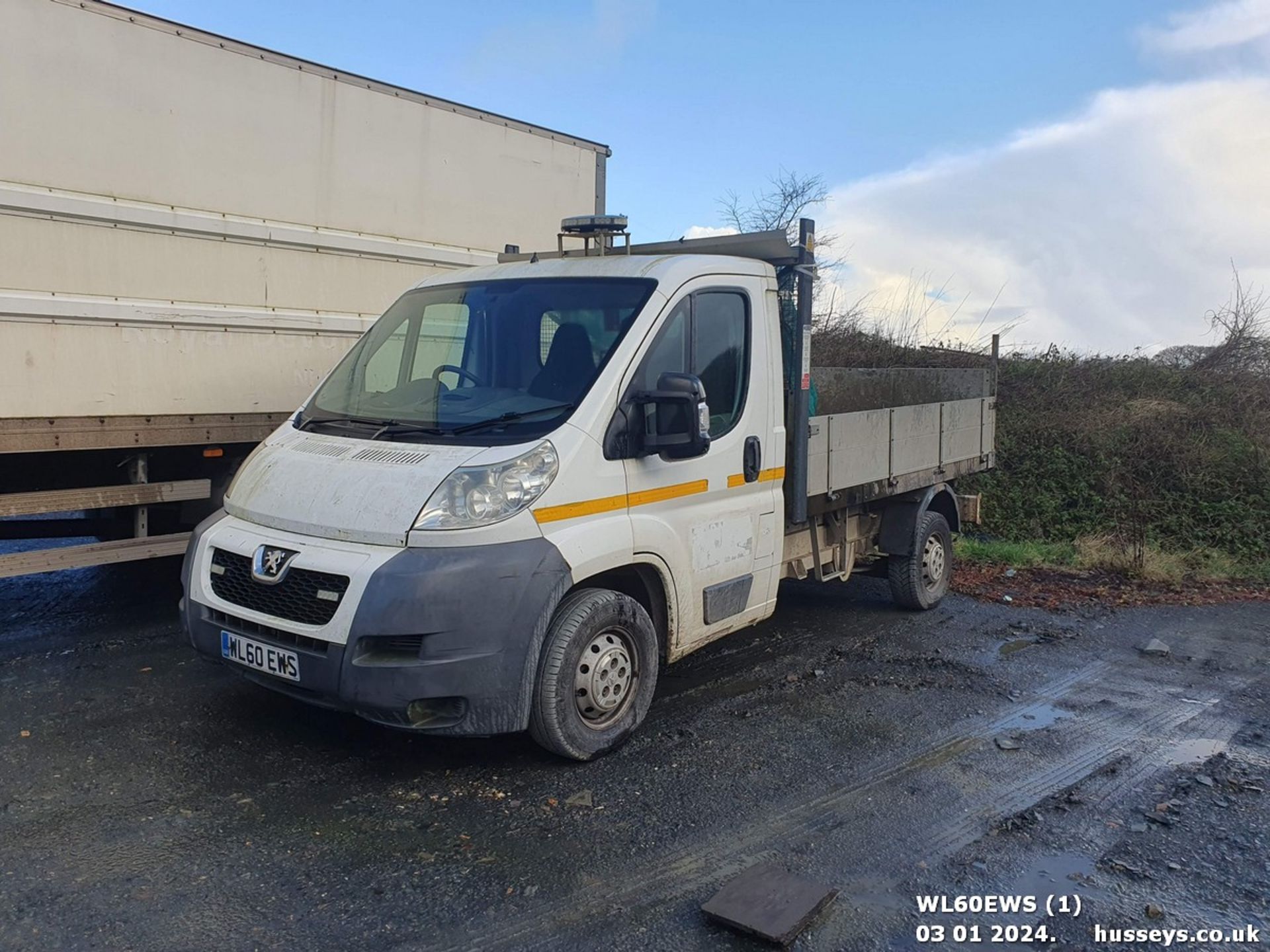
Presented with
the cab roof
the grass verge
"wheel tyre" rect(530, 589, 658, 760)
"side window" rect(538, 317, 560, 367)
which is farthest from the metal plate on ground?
the grass verge

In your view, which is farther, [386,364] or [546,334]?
[386,364]

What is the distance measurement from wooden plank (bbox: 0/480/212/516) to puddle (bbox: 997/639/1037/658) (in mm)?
5205

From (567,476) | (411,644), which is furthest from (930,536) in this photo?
(411,644)

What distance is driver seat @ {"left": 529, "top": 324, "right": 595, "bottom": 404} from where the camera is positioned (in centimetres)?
425

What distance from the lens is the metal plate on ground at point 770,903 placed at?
300cm

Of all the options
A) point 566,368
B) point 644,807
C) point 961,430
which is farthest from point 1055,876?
point 961,430

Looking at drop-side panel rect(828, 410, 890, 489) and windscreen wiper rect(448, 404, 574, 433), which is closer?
windscreen wiper rect(448, 404, 574, 433)

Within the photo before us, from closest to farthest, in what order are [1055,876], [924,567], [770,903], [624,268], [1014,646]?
[770,903], [1055,876], [624,268], [1014,646], [924,567]

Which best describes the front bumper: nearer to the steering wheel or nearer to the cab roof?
the steering wheel

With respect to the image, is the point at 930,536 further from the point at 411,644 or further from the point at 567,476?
the point at 411,644

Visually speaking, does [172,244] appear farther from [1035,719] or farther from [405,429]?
[1035,719]

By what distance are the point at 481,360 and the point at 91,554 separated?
2702mm

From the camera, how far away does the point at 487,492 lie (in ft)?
12.4

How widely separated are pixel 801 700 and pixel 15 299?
4657 millimetres
